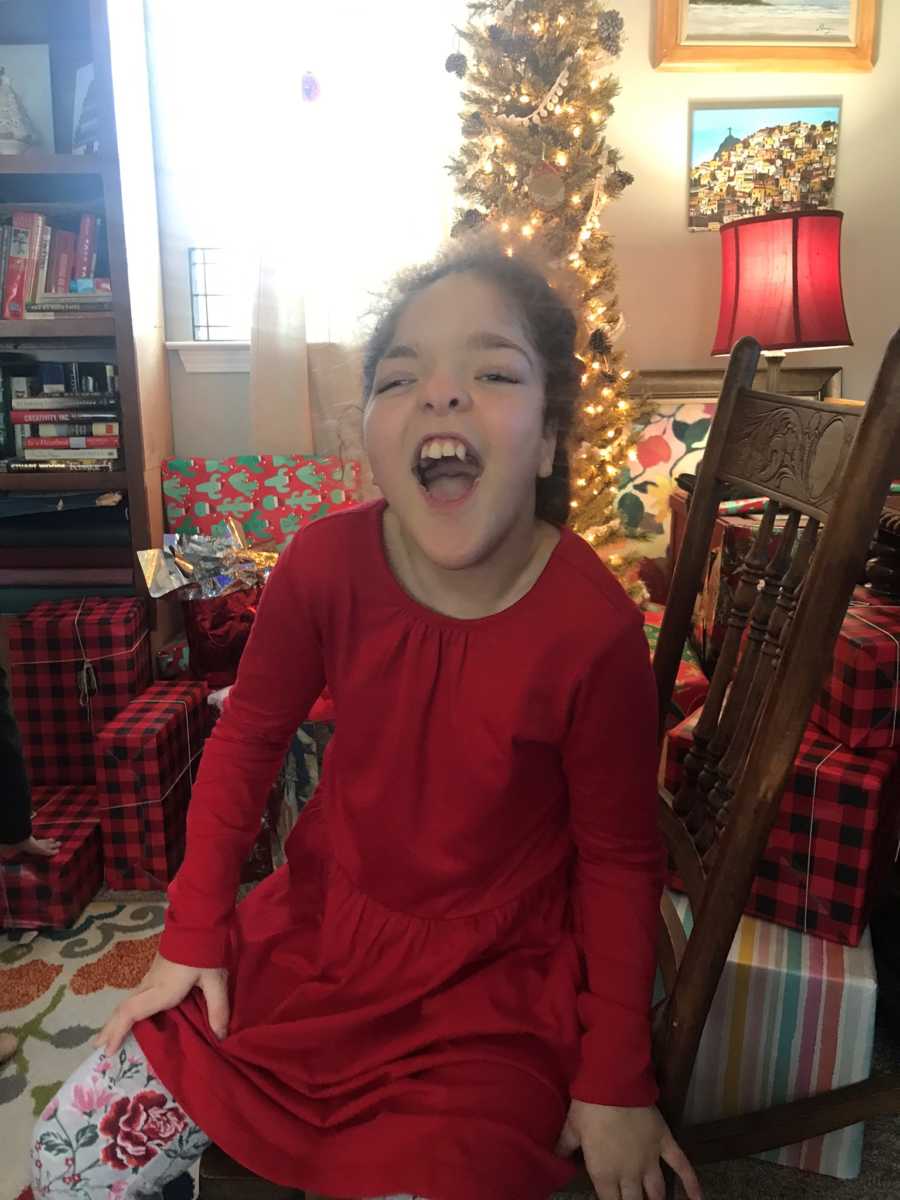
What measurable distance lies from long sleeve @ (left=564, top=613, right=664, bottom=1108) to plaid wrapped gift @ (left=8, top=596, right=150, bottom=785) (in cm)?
146

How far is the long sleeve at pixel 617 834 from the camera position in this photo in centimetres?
68

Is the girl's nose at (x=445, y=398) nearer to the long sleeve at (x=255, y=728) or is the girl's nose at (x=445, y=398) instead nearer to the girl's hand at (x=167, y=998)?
the long sleeve at (x=255, y=728)

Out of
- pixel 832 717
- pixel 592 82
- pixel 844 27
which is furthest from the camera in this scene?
pixel 844 27

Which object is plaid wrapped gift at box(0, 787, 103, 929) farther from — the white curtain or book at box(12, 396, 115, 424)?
the white curtain

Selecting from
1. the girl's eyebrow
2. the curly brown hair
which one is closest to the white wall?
the curly brown hair

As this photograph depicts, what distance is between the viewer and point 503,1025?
2.20 feet

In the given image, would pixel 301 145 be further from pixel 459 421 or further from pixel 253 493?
pixel 459 421

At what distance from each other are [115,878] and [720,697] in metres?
1.41

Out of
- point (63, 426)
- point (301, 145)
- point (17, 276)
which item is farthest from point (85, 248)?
point (301, 145)

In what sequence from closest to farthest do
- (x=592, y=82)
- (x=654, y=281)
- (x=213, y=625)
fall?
(x=213, y=625), (x=592, y=82), (x=654, y=281)

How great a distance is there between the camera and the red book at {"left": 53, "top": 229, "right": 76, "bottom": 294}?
212cm

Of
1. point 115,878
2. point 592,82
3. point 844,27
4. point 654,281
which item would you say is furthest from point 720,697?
point 844,27

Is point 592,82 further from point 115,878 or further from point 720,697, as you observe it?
point 115,878

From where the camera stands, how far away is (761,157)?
2645 mm
